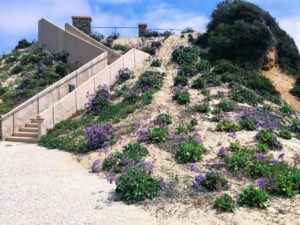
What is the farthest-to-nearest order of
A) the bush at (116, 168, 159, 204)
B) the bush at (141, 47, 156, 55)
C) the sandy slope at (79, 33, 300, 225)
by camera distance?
the bush at (141, 47, 156, 55)
the bush at (116, 168, 159, 204)
the sandy slope at (79, 33, 300, 225)

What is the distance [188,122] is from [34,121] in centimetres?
735

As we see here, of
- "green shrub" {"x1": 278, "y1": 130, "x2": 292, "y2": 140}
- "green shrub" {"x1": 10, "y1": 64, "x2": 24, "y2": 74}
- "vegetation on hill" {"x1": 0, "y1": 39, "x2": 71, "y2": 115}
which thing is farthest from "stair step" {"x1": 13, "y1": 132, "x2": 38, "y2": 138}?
"green shrub" {"x1": 278, "y1": 130, "x2": 292, "y2": 140}

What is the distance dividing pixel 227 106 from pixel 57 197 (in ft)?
27.0

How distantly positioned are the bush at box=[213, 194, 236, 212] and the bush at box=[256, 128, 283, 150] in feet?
14.0

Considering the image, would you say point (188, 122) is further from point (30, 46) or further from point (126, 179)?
point (30, 46)

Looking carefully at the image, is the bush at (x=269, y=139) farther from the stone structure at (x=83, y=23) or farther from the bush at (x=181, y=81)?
the stone structure at (x=83, y=23)

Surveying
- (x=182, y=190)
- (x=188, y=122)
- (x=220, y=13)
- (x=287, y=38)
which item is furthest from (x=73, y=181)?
(x=287, y=38)

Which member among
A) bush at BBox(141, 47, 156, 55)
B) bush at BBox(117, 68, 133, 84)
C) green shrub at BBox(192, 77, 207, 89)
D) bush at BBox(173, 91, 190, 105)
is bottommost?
bush at BBox(173, 91, 190, 105)

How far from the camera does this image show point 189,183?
28.8ft

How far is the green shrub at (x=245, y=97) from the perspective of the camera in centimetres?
1620

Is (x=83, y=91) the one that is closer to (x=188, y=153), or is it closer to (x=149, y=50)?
(x=149, y=50)

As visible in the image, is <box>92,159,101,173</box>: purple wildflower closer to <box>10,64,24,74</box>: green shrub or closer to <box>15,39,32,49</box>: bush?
<box>10,64,24,74</box>: green shrub

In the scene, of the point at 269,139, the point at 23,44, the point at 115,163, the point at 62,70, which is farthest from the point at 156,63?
the point at 23,44

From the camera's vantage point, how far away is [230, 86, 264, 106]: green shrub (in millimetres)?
16203
